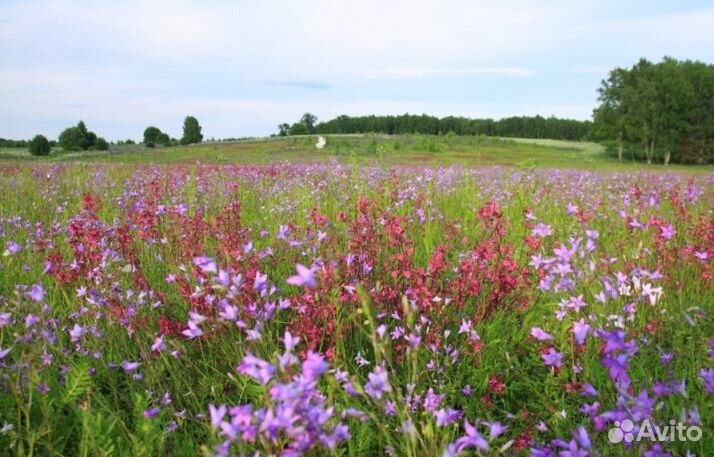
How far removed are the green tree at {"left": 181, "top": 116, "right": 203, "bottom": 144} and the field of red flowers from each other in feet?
223

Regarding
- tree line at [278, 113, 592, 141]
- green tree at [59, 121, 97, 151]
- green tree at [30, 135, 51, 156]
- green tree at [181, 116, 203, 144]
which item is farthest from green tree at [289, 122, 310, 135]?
green tree at [30, 135, 51, 156]

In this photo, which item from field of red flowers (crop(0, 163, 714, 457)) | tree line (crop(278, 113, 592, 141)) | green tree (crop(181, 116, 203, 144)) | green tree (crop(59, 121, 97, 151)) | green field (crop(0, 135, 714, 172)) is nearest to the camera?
field of red flowers (crop(0, 163, 714, 457))

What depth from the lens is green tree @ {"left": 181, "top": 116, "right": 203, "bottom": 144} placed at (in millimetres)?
68812

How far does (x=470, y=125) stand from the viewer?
104m

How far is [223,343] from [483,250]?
167 cm

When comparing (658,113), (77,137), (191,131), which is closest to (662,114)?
(658,113)

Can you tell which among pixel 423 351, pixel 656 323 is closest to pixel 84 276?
pixel 423 351

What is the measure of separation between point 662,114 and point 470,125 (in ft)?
183

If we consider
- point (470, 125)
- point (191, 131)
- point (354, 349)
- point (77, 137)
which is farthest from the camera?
point (470, 125)

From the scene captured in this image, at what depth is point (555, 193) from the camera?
896cm

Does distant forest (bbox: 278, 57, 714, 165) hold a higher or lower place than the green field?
higher

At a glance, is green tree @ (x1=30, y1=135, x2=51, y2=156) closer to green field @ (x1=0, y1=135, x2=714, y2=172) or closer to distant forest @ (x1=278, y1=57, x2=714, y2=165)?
green field @ (x1=0, y1=135, x2=714, y2=172)

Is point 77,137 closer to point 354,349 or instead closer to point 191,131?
point 191,131

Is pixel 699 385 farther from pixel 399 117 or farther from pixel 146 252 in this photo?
pixel 399 117
